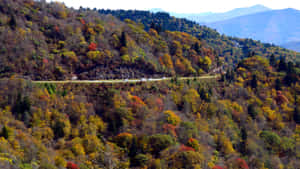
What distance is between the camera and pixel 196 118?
1718 inches

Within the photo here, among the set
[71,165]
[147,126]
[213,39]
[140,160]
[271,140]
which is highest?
[213,39]

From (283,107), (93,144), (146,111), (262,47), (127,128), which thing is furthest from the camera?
(262,47)

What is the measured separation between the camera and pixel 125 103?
38312 mm

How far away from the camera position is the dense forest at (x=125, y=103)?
2928 centimetres

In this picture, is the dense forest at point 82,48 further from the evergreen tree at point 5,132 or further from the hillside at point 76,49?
the evergreen tree at point 5,132

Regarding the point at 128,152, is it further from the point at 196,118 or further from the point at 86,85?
the point at 196,118

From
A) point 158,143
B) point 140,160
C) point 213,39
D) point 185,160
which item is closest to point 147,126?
point 158,143

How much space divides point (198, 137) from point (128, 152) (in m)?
11.2

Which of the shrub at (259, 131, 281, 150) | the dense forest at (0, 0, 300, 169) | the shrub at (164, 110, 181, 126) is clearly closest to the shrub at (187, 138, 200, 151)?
the dense forest at (0, 0, 300, 169)

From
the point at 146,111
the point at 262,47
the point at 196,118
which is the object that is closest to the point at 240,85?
the point at 196,118

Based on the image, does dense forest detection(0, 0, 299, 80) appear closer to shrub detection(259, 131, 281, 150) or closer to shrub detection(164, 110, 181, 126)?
shrub detection(164, 110, 181, 126)

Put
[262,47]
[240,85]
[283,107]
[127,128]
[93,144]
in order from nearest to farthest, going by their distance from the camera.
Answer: [93,144] → [127,128] → [283,107] → [240,85] → [262,47]

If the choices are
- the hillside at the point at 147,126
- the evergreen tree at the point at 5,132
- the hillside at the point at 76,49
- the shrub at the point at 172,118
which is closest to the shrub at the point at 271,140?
the hillside at the point at 147,126

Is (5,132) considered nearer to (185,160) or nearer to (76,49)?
(185,160)
